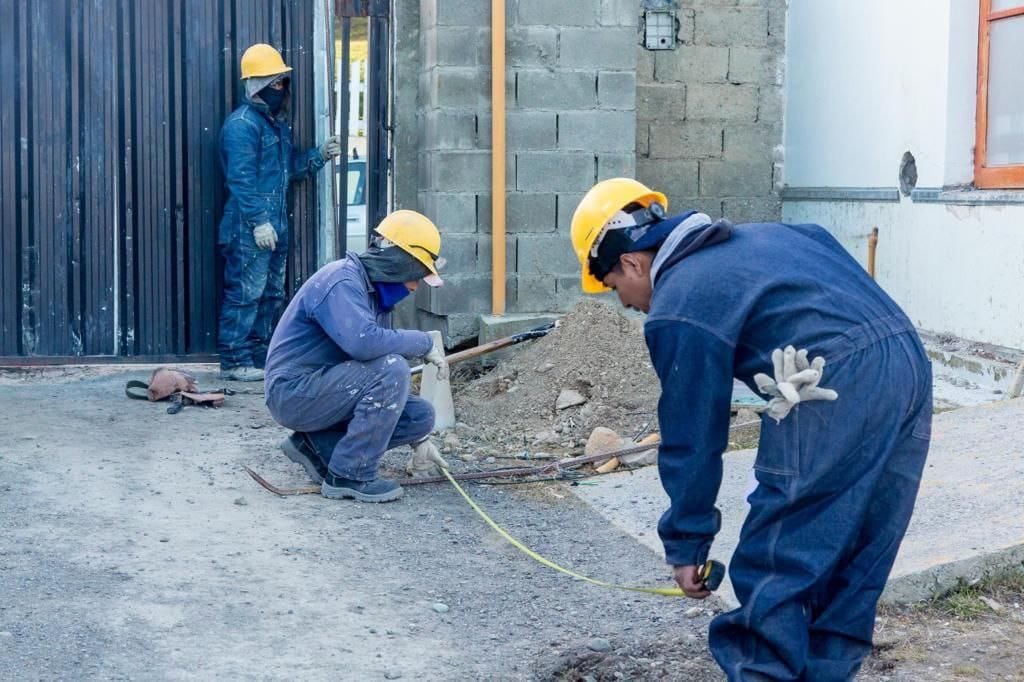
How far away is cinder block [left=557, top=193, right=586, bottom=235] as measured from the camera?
885 cm

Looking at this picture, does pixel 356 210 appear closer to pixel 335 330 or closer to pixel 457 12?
pixel 457 12

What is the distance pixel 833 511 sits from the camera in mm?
3309

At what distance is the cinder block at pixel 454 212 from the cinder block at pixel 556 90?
2.31 feet

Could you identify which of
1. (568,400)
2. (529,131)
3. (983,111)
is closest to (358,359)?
(568,400)

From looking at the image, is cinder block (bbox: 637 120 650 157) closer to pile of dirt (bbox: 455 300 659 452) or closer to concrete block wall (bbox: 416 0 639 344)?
concrete block wall (bbox: 416 0 639 344)

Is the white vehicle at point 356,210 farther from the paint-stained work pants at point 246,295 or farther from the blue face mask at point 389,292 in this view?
the blue face mask at point 389,292

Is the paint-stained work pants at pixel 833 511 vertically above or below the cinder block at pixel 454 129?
below

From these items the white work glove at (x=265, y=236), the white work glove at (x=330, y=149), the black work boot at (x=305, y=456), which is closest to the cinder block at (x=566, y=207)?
the white work glove at (x=330, y=149)

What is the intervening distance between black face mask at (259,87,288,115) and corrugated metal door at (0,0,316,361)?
275 mm

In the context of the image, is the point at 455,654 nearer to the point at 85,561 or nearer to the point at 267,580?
the point at 267,580

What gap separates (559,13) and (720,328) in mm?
5852

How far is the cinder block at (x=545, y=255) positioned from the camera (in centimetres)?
888

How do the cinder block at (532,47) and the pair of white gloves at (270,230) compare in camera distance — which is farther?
the pair of white gloves at (270,230)

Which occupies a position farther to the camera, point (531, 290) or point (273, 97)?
point (273, 97)
